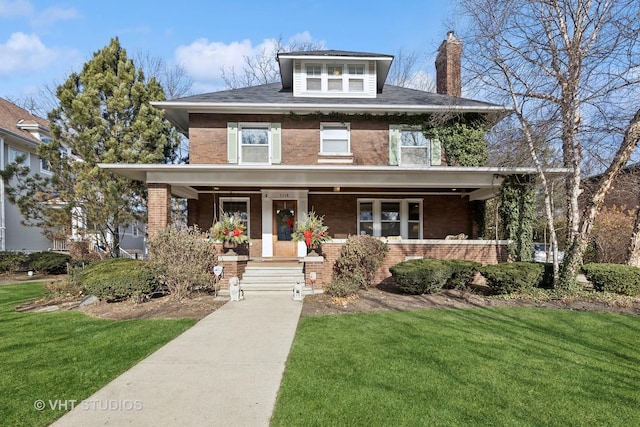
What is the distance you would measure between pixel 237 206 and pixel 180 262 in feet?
16.6

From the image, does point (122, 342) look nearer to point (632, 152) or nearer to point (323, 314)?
point (323, 314)

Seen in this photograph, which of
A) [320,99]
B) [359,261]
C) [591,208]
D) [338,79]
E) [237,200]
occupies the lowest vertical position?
[359,261]

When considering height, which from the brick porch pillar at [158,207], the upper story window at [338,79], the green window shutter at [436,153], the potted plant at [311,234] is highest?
the upper story window at [338,79]

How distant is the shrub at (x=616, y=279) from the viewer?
8.86 meters

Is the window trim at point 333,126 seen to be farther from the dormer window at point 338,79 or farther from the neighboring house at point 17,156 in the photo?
the neighboring house at point 17,156

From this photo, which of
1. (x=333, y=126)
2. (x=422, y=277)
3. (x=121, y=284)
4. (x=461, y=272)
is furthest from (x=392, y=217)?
(x=121, y=284)

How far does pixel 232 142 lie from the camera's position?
42.8 ft

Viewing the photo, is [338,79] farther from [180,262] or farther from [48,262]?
[48,262]

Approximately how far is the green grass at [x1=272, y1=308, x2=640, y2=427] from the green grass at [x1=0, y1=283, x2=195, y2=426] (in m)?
2.38

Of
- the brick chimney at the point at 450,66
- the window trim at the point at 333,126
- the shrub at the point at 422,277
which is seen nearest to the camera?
the shrub at the point at 422,277

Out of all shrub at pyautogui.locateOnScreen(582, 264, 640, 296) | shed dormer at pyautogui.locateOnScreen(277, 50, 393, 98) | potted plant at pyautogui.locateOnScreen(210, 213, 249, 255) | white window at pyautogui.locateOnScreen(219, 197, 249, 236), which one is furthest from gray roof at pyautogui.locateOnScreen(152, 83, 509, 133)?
shrub at pyautogui.locateOnScreen(582, 264, 640, 296)

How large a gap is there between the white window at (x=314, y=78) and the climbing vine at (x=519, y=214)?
8058 mm

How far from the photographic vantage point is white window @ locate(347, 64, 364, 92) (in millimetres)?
14219

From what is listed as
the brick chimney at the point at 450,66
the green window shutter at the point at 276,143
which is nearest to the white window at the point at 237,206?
the green window shutter at the point at 276,143
